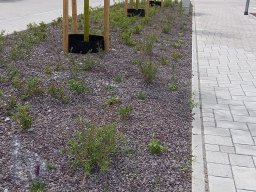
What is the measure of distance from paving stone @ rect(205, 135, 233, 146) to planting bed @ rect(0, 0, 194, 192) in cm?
24

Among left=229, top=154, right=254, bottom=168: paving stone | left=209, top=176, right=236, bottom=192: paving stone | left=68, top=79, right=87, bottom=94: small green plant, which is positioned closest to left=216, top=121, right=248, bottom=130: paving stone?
left=229, top=154, right=254, bottom=168: paving stone

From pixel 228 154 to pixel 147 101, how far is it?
4.91 ft

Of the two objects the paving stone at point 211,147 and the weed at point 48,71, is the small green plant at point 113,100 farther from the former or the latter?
the paving stone at point 211,147

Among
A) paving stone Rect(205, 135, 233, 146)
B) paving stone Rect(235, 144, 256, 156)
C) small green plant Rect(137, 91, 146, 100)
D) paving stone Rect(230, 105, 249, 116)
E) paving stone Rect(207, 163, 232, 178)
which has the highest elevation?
small green plant Rect(137, 91, 146, 100)

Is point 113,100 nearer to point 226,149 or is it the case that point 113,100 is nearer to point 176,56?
point 226,149

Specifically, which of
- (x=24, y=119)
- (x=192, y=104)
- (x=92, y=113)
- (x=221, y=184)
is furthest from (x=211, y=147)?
(x=24, y=119)

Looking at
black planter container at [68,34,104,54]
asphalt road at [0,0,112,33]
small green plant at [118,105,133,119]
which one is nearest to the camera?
small green plant at [118,105,133,119]

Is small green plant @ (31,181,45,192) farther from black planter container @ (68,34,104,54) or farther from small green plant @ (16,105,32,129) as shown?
black planter container @ (68,34,104,54)

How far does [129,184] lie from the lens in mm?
3266

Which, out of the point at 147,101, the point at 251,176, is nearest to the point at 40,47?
the point at 147,101

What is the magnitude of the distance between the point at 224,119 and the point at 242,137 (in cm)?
54

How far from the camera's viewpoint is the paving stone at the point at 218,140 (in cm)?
421

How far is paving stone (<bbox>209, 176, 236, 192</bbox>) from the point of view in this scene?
330 cm

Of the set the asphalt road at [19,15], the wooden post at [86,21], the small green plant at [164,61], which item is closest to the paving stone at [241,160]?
the small green plant at [164,61]
